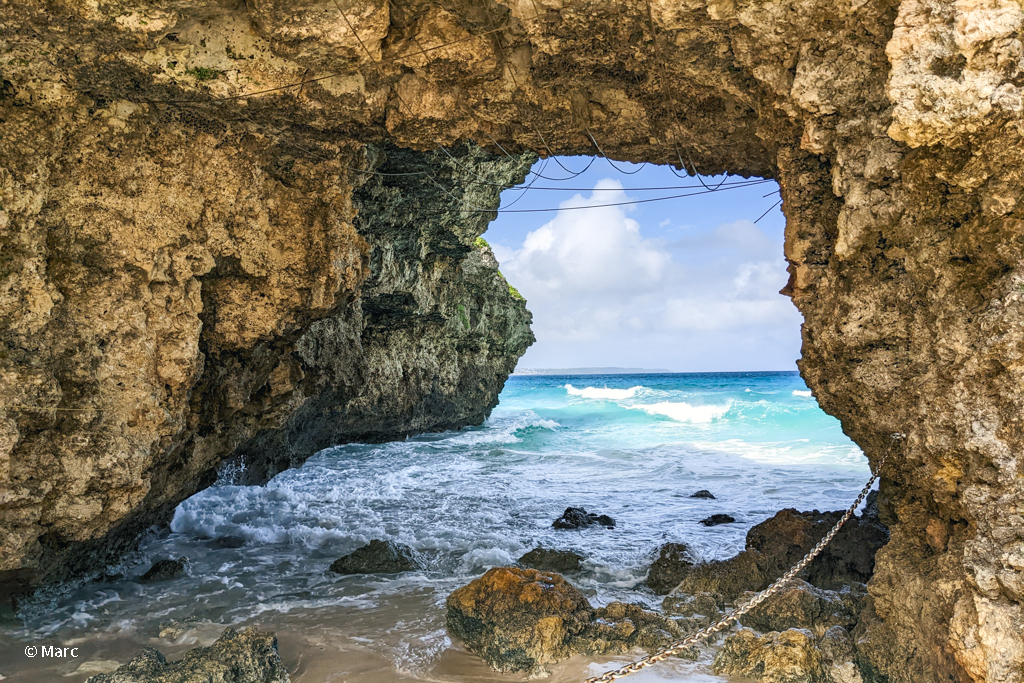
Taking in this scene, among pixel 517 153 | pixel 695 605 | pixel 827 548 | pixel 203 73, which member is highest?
pixel 203 73

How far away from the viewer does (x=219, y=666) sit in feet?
13.2

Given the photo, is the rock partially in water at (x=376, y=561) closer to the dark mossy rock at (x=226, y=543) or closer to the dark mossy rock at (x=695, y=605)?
the dark mossy rock at (x=226, y=543)

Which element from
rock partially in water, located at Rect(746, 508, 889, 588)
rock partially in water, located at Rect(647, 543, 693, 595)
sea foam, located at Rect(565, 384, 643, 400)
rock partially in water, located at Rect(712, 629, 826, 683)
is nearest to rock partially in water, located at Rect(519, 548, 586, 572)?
rock partially in water, located at Rect(647, 543, 693, 595)

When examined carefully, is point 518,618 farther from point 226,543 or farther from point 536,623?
point 226,543

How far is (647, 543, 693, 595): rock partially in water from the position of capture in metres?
6.32

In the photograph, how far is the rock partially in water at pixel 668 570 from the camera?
632cm

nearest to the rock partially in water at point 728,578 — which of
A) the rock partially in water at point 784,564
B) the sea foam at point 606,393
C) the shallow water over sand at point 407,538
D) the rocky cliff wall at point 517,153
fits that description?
the rock partially in water at point 784,564

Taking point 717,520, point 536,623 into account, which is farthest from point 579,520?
point 536,623

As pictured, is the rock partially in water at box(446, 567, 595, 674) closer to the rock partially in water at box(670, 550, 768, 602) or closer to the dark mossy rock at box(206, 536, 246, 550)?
the rock partially in water at box(670, 550, 768, 602)

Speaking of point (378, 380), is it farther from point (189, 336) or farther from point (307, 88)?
point (307, 88)

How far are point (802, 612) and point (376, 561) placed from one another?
434cm

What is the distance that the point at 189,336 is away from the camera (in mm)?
5156

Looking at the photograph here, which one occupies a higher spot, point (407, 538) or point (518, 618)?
point (518, 618)

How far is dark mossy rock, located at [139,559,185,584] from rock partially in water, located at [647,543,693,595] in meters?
5.11
